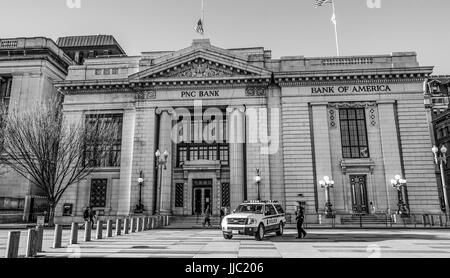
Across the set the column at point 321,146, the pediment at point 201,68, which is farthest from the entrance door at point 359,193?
the pediment at point 201,68

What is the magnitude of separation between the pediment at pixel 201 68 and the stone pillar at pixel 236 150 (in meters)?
3.90

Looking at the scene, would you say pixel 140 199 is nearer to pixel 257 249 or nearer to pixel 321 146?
pixel 321 146

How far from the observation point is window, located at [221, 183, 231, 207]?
3514 cm

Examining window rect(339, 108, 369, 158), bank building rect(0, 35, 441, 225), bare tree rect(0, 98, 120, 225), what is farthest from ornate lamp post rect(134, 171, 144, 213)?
window rect(339, 108, 369, 158)

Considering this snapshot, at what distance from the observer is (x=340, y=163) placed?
33.8 meters

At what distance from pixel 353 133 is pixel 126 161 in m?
24.5

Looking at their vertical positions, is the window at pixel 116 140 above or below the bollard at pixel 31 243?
above

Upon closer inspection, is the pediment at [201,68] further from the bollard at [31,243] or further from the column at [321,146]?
the bollard at [31,243]

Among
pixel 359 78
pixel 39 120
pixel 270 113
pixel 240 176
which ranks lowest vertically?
pixel 240 176

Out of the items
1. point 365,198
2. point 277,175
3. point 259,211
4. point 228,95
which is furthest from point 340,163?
point 259,211

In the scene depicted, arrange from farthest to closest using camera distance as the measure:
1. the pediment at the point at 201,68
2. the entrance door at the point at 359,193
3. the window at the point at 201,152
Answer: the window at the point at 201,152
the pediment at the point at 201,68
the entrance door at the point at 359,193

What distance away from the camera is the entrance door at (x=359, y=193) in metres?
33.0
